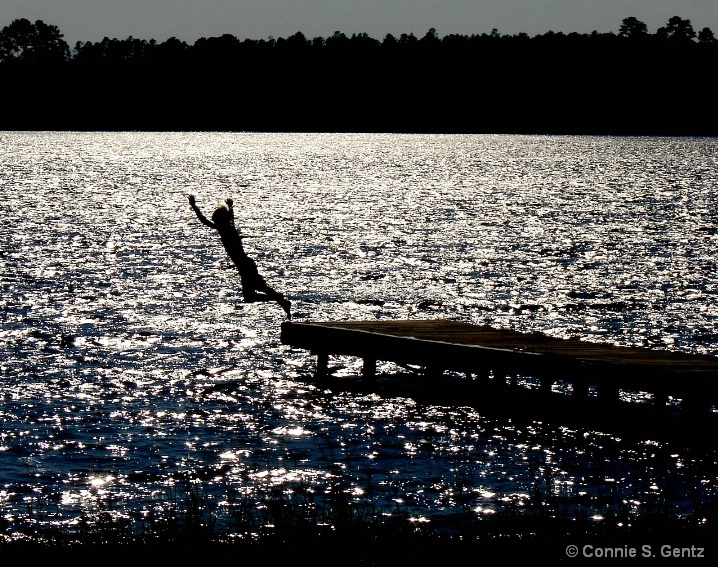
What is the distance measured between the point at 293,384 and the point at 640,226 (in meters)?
49.0

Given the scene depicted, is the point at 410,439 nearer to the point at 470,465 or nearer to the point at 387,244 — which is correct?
the point at 470,465

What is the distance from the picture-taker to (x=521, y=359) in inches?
877

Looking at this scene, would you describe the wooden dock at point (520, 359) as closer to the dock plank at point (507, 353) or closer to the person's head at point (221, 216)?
the dock plank at point (507, 353)

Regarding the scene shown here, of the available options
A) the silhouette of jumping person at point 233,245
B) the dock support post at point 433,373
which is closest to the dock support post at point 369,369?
the dock support post at point 433,373

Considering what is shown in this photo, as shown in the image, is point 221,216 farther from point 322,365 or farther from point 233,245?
point 322,365

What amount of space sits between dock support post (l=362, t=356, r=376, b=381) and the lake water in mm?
950

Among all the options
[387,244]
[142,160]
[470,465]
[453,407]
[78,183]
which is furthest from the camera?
[142,160]

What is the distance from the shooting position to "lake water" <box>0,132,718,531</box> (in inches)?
722

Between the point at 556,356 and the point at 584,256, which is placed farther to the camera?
the point at 584,256

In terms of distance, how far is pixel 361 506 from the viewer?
16922 mm

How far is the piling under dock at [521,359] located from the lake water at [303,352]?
879 mm

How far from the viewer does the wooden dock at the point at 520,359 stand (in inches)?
802

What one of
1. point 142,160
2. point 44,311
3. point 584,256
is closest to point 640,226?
point 584,256

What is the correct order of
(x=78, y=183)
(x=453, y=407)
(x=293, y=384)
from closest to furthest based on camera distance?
(x=453, y=407) → (x=293, y=384) → (x=78, y=183)
